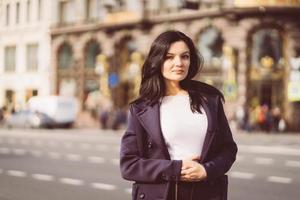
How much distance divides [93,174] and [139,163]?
32.6 feet

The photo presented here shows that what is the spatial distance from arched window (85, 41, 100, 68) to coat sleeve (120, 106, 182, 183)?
119ft

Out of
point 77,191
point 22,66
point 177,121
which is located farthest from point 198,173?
point 22,66

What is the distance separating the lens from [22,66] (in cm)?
2255

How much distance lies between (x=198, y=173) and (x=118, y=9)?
35.5 metres

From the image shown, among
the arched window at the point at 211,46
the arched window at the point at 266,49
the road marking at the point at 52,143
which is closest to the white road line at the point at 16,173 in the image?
the road marking at the point at 52,143

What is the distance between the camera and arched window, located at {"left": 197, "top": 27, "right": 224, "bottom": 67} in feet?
113

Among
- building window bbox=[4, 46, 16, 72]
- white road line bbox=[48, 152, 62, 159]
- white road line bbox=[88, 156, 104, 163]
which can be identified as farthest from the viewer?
building window bbox=[4, 46, 16, 72]

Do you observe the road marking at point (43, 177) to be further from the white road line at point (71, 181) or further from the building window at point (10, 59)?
the building window at point (10, 59)

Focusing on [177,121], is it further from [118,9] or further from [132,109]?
[118,9]

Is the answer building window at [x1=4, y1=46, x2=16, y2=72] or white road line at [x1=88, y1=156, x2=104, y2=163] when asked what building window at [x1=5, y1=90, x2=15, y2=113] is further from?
white road line at [x1=88, y1=156, x2=104, y2=163]

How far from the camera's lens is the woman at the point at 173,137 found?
3.43 meters

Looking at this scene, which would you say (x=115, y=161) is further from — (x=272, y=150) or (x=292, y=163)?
(x=272, y=150)

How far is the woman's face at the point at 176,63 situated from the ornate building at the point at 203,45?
25.9 meters

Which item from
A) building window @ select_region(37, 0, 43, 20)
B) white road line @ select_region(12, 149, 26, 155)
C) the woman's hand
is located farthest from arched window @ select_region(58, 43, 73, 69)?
the woman's hand
